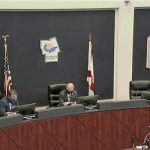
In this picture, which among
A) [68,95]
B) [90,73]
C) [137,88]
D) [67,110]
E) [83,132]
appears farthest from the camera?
[90,73]

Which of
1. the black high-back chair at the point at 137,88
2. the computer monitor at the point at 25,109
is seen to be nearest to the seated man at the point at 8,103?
the computer monitor at the point at 25,109

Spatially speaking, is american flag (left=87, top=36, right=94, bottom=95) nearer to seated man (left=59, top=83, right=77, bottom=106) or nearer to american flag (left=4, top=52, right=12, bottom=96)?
seated man (left=59, top=83, right=77, bottom=106)

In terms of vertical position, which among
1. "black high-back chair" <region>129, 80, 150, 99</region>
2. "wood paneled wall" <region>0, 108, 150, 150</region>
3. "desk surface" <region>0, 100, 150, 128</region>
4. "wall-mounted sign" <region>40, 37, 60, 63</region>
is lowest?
"wood paneled wall" <region>0, 108, 150, 150</region>

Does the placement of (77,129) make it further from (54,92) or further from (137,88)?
(137,88)

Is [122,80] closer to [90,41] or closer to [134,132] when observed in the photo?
[90,41]

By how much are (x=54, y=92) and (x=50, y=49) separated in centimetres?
130

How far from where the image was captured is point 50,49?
11016mm

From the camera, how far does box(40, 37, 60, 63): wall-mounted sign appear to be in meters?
10.9

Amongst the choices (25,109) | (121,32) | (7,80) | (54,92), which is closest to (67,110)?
(25,109)

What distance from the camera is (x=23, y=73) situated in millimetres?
10680

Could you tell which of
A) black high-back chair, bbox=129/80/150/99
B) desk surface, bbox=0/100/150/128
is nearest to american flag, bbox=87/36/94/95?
black high-back chair, bbox=129/80/150/99

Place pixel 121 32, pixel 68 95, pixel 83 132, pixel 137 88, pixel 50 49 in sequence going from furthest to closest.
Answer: pixel 121 32 → pixel 50 49 → pixel 137 88 → pixel 68 95 → pixel 83 132

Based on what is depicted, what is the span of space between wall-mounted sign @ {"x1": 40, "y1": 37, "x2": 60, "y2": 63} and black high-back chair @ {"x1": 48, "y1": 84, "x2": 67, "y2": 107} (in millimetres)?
1038

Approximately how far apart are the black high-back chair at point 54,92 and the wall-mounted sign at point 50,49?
104cm
